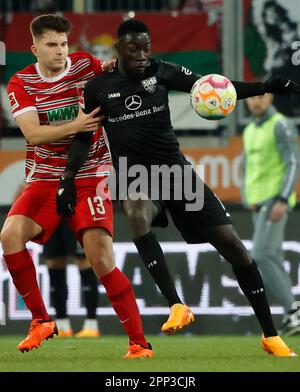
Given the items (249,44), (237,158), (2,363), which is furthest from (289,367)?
(249,44)

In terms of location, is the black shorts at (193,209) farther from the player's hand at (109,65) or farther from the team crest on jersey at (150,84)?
the player's hand at (109,65)

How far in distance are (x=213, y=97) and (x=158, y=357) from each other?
1726 millimetres

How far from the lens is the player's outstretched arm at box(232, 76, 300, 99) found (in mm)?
8414

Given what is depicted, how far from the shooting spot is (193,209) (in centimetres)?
832

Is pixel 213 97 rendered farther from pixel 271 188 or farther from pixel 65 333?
pixel 65 333

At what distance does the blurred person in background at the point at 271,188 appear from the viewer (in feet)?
37.7

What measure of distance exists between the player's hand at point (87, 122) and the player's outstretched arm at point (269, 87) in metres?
0.93

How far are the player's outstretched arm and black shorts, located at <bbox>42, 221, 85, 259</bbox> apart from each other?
3.75 metres

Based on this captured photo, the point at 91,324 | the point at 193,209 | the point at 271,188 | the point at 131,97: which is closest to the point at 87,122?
the point at 131,97

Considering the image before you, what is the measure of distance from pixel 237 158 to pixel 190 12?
90.2 inches

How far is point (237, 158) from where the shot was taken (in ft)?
42.5

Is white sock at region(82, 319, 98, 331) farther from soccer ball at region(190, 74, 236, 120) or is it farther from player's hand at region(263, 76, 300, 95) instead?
player's hand at region(263, 76, 300, 95)

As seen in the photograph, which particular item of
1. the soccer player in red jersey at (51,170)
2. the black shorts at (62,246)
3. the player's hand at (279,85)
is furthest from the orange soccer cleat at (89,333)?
the player's hand at (279,85)

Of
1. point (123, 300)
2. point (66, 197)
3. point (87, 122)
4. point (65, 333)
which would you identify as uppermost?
point (87, 122)
